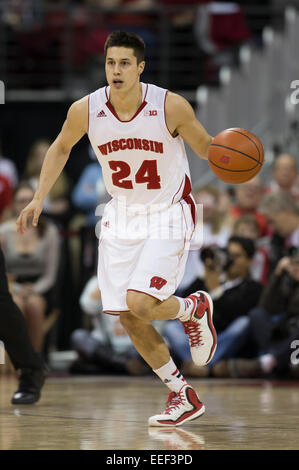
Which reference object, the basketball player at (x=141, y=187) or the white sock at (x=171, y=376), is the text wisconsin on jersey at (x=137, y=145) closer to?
the basketball player at (x=141, y=187)

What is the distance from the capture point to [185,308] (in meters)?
5.72

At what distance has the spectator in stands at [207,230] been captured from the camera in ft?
32.9

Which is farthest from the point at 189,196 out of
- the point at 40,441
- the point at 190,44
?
the point at 190,44

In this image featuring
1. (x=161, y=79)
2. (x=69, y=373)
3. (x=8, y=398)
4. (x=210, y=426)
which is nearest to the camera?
(x=210, y=426)

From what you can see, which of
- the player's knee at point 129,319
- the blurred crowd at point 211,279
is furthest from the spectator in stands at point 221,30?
the player's knee at point 129,319

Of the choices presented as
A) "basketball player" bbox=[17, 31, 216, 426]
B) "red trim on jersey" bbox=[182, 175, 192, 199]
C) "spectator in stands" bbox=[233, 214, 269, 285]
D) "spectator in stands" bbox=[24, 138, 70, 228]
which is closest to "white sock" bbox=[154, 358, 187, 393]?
"basketball player" bbox=[17, 31, 216, 426]

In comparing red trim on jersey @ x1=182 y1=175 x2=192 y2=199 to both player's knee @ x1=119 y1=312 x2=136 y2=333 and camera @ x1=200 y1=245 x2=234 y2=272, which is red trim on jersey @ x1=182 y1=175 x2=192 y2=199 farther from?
camera @ x1=200 y1=245 x2=234 y2=272

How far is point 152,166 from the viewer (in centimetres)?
561

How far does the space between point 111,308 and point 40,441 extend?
1.12 meters

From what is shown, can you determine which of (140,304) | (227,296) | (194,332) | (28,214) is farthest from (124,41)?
(227,296)

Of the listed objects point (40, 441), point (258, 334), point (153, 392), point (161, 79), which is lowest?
point (40, 441)

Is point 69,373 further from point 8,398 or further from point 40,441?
point 40,441

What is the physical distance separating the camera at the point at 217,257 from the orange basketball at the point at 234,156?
405 cm

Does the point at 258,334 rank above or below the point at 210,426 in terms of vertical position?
above
